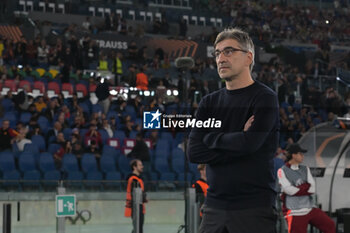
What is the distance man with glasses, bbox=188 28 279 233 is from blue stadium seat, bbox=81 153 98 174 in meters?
7.84

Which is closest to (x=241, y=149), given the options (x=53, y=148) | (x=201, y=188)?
(x=201, y=188)

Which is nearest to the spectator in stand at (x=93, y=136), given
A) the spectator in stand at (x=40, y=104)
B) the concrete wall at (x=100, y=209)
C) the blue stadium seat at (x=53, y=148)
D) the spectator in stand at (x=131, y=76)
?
the blue stadium seat at (x=53, y=148)

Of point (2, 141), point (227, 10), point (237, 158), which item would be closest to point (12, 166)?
point (2, 141)

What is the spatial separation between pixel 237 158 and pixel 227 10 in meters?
4.10

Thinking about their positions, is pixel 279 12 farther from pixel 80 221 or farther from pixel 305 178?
pixel 80 221

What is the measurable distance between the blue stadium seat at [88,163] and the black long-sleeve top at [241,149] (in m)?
7.85

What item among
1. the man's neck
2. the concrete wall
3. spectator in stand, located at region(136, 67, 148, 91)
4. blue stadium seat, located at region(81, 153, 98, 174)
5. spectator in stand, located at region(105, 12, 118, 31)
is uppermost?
spectator in stand, located at region(105, 12, 118, 31)

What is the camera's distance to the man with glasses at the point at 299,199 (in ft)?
20.6

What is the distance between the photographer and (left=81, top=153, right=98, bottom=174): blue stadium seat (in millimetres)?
10281

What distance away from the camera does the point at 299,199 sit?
632 cm

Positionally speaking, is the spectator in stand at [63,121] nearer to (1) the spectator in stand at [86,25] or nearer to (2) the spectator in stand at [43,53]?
(2) the spectator in stand at [43,53]

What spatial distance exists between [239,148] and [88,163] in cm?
810

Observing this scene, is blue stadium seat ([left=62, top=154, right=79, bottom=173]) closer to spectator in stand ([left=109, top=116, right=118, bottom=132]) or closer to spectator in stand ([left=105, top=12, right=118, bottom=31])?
spectator in stand ([left=109, top=116, right=118, bottom=132])

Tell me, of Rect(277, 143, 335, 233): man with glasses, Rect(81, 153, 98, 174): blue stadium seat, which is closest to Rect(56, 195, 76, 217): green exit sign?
Rect(277, 143, 335, 233): man with glasses
